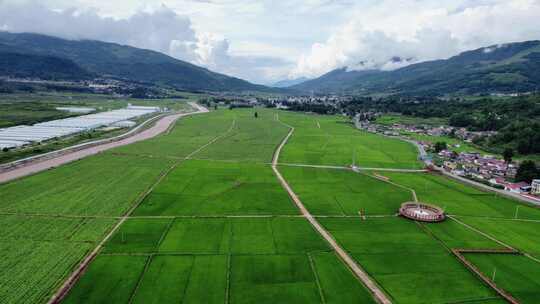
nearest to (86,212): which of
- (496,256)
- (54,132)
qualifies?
(496,256)

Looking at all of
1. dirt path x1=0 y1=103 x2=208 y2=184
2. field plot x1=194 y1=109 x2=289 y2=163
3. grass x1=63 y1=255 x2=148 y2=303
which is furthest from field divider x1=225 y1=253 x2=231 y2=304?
field plot x1=194 y1=109 x2=289 y2=163

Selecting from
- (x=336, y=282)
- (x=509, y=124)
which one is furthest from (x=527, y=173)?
(x=509, y=124)

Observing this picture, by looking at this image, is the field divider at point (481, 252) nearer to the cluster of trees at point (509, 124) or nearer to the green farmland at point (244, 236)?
the green farmland at point (244, 236)

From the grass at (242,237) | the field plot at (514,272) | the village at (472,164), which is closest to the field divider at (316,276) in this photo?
the grass at (242,237)

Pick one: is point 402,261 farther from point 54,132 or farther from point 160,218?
point 54,132

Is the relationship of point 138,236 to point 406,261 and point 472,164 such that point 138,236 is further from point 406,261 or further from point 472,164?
point 472,164
